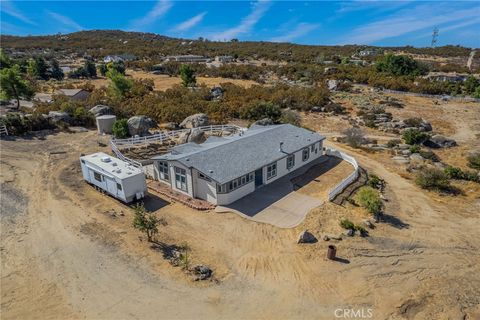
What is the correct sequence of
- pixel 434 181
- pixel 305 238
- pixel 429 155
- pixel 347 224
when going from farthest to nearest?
pixel 429 155, pixel 434 181, pixel 347 224, pixel 305 238

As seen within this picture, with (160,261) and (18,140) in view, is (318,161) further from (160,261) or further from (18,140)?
(18,140)

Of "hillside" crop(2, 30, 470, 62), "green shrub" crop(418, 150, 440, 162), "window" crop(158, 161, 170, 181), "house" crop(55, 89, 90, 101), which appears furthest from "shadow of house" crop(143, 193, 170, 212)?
"hillside" crop(2, 30, 470, 62)

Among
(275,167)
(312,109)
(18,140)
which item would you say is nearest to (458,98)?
(312,109)

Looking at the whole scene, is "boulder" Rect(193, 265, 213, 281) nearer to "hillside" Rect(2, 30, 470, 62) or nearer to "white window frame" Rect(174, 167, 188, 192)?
"white window frame" Rect(174, 167, 188, 192)

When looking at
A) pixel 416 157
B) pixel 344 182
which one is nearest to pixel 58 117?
pixel 344 182

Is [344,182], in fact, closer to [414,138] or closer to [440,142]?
[414,138]

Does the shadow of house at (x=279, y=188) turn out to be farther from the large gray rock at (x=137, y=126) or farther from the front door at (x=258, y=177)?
the large gray rock at (x=137, y=126)
